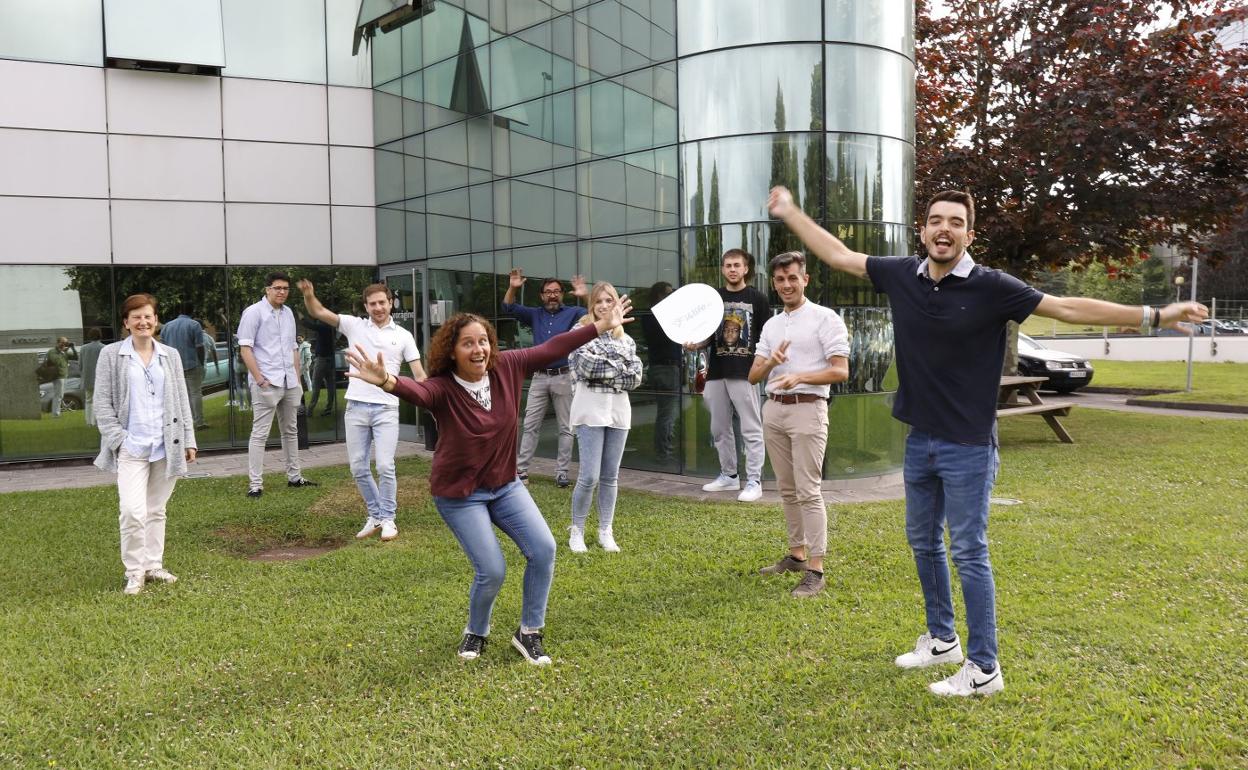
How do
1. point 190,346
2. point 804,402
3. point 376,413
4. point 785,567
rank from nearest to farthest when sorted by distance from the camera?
Answer: point 804,402 → point 785,567 → point 376,413 → point 190,346

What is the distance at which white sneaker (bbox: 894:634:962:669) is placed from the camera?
410 centimetres

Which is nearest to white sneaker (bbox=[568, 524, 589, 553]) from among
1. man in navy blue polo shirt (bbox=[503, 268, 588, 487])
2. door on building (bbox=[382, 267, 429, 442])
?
man in navy blue polo shirt (bbox=[503, 268, 588, 487])

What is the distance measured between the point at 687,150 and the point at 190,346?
26.1 ft

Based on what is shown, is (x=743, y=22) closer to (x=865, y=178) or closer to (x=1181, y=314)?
(x=865, y=178)

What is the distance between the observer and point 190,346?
41.3 ft

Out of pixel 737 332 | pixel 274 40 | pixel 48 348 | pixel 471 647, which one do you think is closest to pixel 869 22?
pixel 737 332

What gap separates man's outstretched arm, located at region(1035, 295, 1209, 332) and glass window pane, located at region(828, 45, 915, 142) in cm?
607

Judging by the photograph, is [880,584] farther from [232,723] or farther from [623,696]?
[232,723]

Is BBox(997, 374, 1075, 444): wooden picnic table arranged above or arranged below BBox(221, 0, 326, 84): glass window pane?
below

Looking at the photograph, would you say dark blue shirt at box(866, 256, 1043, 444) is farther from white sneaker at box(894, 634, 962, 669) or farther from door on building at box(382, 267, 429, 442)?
door on building at box(382, 267, 429, 442)

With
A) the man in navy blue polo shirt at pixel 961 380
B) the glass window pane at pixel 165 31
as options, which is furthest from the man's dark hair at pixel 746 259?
the glass window pane at pixel 165 31

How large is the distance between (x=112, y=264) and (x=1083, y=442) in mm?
14101

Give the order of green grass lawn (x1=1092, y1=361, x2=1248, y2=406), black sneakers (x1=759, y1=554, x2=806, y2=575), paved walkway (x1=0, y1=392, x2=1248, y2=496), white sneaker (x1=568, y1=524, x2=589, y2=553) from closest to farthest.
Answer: black sneakers (x1=759, y1=554, x2=806, y2=575)
white sneaker (x1=568, y1=524, x2=589, y2=553)
paved walkway (x1=0, y1=392, x2=1248, y2=496)
green grass lawn (x1=1092, y1=361, x2=1248, y2=406)

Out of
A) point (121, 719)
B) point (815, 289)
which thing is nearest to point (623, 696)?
point (121, 719)
